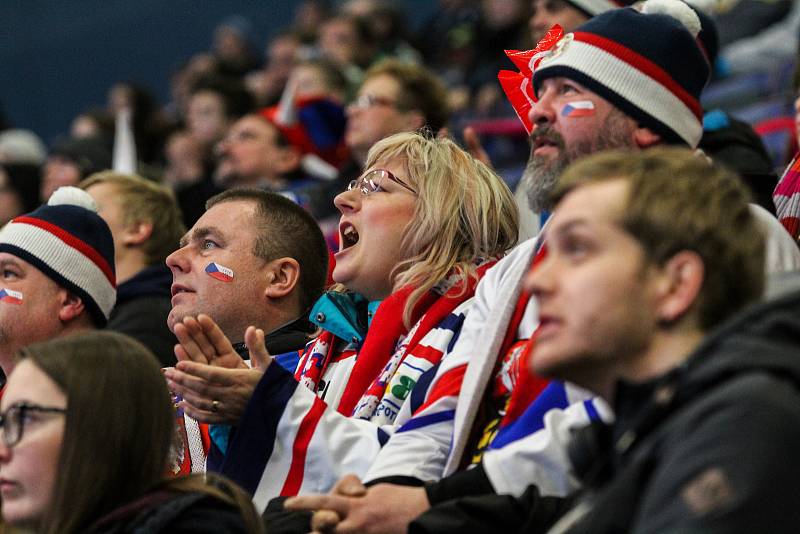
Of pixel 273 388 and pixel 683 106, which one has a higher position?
pixel 683 106

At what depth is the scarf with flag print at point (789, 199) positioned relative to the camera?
11.4ft

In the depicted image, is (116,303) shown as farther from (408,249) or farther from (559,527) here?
(559,527)

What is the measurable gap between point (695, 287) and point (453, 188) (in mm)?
1609

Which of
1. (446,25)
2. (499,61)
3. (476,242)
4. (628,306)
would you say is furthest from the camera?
(446,25)

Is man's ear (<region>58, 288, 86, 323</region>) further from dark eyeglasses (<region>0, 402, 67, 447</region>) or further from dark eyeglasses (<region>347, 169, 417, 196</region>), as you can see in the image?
dark eyeglasses (<region>0, 402, 67, 447</region>)

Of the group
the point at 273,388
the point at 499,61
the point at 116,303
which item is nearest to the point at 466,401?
the point at 273,388

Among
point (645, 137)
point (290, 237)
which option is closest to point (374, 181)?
point (290, 237)

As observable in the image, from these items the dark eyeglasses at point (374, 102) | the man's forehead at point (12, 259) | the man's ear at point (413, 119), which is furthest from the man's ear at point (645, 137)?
the dark eyeglasses at point (374, 102)

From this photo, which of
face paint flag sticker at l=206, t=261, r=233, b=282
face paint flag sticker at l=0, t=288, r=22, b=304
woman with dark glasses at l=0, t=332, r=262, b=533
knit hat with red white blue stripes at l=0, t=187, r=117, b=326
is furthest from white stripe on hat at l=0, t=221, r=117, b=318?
woman with dark glasses at l=0, t=332, r=262, b=533

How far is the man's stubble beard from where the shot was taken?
3145 mm

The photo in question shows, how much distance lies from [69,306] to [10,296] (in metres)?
0.19

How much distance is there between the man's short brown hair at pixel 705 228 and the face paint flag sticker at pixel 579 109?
1.02 metres

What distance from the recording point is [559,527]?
2.10 meters

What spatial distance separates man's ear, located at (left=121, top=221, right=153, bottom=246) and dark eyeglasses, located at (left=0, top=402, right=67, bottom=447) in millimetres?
2446
